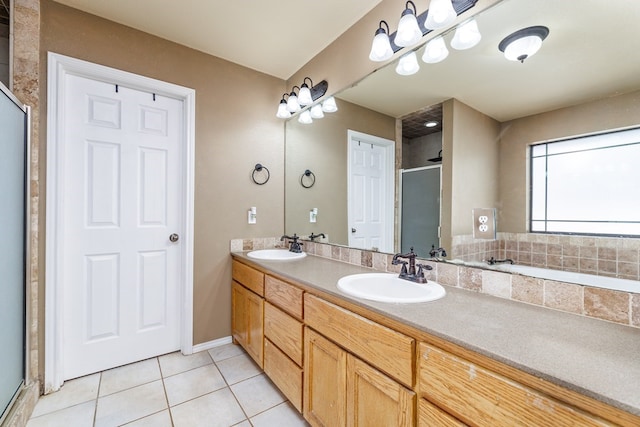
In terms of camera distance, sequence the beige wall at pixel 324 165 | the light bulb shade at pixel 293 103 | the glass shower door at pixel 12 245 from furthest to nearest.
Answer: the light bulb shade at pixel 293 103
the beige wall at pixel 324 165
the glass shower door at pixel 12 245

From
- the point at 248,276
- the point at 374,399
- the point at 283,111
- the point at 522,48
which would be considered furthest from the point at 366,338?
the point at 283,111

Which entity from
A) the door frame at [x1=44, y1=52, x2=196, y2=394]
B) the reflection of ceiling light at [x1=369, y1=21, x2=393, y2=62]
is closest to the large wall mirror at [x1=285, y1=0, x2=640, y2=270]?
the reflection of ceiling light at [x1=369, y1=21, x2=393, y2=62]

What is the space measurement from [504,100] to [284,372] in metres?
1.79

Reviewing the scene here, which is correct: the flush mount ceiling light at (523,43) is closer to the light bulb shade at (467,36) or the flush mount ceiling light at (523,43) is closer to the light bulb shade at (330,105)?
the light bulb shade at (467,36)

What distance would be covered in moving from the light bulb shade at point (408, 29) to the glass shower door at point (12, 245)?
190 cm

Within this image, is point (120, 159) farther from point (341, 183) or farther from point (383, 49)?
point (383, 49)

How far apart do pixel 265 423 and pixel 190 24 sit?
8.38 feet

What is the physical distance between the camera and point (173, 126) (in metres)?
2.17

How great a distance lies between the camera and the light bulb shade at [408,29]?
1381 millimetres

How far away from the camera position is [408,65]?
155 centimetres

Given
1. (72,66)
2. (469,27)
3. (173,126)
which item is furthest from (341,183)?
(72,66)

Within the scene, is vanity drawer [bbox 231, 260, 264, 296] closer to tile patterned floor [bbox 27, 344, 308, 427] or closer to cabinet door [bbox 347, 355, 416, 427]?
tile patterned floor [bbox 27, 344, 308, 427]

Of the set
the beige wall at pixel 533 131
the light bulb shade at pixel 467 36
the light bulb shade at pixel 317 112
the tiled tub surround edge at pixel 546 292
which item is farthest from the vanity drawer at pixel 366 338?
the light bulb shade at pixel 317 112

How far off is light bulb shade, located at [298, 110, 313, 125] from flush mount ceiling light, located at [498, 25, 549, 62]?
1492mm
